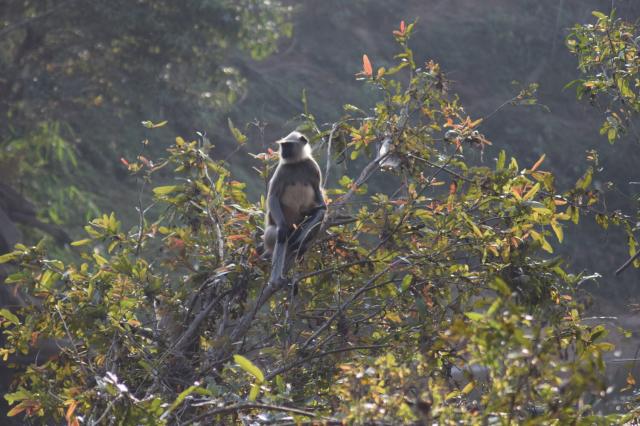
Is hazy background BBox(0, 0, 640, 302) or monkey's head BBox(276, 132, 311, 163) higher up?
monkey's head BBox(276, 132, 311, 163)

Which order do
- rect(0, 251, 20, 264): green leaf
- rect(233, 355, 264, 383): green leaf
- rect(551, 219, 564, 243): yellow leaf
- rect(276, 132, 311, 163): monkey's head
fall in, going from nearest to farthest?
rect(233, 355, 264, 383): green leaf, rect(551, 219, 564, 243): yellow leaf, rect(0, 251, 20, 264): green leaf, rect(276, 132, 311, 163): monkey's head

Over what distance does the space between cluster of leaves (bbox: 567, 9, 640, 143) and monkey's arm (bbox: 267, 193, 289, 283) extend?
1.55m

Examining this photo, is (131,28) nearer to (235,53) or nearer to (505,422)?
(235,53)

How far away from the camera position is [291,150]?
5.77 metres

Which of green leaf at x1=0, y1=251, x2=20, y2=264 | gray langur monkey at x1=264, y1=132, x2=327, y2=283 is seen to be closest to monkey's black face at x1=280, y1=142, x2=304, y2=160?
gray langur monkey at x1=264, y1=132, x2=327, y2=283

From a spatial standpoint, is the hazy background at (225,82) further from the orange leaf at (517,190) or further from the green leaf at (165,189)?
the green leaf at (165,189)

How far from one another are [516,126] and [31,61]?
42.2ft

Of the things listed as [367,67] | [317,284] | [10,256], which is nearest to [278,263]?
[317,284]

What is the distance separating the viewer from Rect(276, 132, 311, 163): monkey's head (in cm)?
573

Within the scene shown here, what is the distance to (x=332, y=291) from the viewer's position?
4160 mm

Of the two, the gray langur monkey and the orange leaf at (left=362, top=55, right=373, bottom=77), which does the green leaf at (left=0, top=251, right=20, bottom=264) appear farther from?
the orange leaf at (left=362, top=55, right=373, bottom=77)

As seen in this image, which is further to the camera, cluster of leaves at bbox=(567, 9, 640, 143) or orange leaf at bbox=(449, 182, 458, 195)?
cluster of leaves at bbox=(567, 9, 640, 143)

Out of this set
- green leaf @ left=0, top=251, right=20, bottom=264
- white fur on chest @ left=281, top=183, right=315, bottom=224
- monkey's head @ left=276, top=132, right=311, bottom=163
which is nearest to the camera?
green leaf @ left=0, top=251, right=20, bottom=264

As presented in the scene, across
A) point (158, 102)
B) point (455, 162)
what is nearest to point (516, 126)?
point (158, 102)
